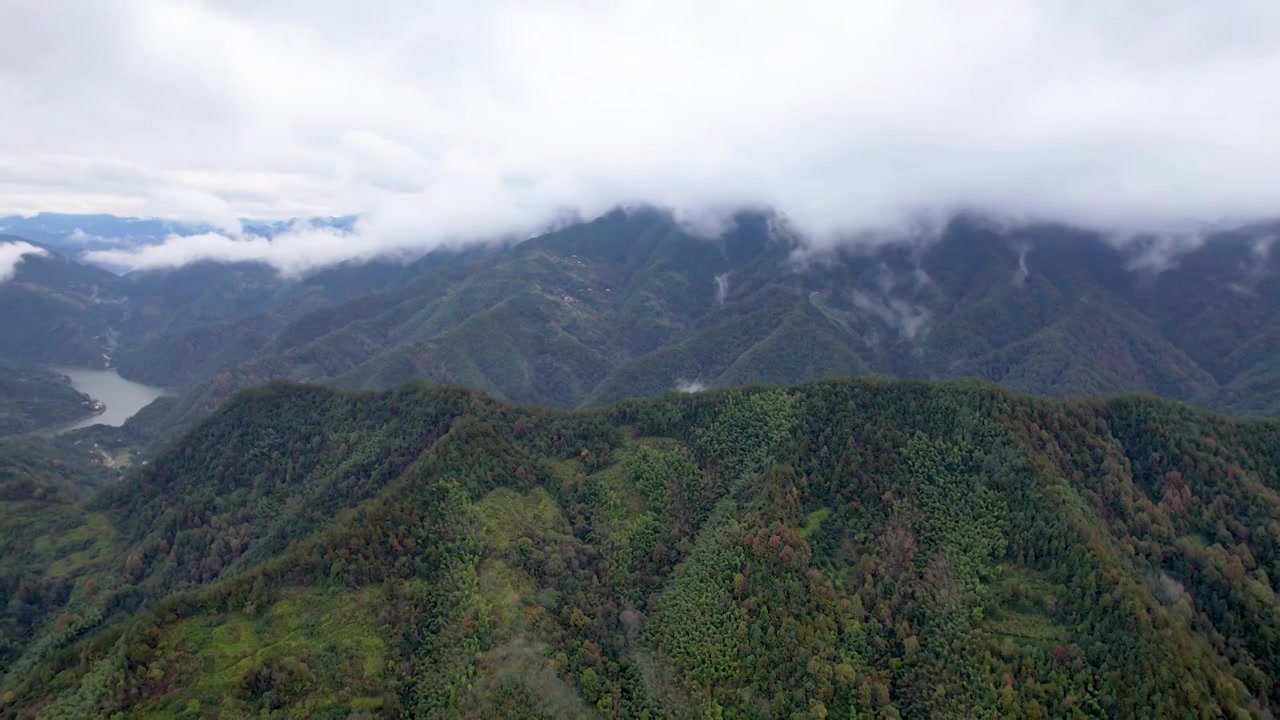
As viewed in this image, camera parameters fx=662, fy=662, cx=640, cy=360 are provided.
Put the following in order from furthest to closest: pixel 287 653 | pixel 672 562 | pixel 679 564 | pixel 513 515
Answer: pixel 513 515 < pixel 672 562 < pixel 679 564 < pixel 287 653

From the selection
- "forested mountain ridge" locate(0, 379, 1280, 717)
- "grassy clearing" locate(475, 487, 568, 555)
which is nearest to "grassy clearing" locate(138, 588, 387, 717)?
"forested mountain ridge" locate(0, 379, 1280, 717)

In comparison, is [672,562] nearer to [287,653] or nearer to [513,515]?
[513,515]

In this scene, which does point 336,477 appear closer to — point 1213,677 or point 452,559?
point 452,559

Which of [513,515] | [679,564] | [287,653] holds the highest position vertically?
[287,653]

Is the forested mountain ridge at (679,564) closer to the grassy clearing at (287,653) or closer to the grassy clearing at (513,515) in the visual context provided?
the grassy clearing at (287,653)

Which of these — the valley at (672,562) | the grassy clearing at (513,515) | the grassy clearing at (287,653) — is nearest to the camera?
the grassy clearing at (287,653)

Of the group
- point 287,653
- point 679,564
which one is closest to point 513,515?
point 679,564

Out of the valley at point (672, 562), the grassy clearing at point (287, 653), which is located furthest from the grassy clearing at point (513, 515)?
the grassy clearing at point (287, 653)

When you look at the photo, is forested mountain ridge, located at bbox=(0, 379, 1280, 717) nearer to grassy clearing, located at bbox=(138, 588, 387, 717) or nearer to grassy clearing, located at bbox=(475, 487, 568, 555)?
grassy clearing, located at bbox=(138, 588, 387, 717)
